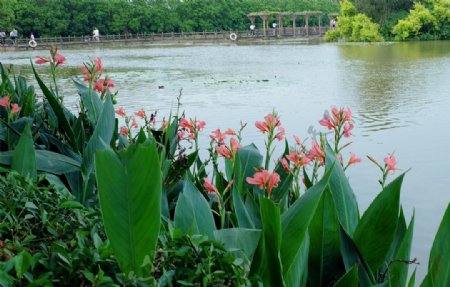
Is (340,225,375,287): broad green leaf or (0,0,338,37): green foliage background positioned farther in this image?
(0,0,338,37): green foliage background

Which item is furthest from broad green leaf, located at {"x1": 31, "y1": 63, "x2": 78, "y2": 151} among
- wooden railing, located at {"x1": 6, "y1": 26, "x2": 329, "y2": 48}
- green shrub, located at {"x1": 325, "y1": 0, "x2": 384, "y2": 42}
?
wooden railing, located at {"x1": 6, "y1": 26, "x2": 329, "y2": 48}

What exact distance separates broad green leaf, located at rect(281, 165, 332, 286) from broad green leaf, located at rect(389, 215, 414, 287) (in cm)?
23

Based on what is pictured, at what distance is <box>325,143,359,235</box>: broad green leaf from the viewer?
4.46ft

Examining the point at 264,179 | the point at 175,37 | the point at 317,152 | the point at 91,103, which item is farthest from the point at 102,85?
the point at 175,37

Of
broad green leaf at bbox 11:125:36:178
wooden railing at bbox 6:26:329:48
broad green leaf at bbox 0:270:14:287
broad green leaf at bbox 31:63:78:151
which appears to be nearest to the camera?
broad green leaf at bbox 0:270:14:287

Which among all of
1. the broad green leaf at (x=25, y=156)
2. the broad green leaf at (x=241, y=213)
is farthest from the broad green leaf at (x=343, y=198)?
the broad green leaf at (x=25, y=156)

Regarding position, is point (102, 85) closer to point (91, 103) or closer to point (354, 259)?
point (91, 103)

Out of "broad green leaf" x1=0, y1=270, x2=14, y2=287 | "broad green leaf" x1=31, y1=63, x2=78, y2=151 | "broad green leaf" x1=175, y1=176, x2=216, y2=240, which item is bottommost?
"broad green leaf" x1=175, y1=176, x2=216, y2=240

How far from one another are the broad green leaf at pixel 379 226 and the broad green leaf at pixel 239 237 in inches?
8.8

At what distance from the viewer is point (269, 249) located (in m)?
1.05

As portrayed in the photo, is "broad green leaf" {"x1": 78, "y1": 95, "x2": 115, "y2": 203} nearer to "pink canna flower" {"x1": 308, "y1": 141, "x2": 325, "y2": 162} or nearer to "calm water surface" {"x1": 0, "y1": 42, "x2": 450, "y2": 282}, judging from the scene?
"pink canna flower" {"x1": 308, "y1": 141, "x2": 325, "y2": 162}

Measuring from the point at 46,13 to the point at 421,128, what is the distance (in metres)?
33.7

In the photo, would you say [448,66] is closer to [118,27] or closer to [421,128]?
[421,128]

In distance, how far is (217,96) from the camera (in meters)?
7.95
